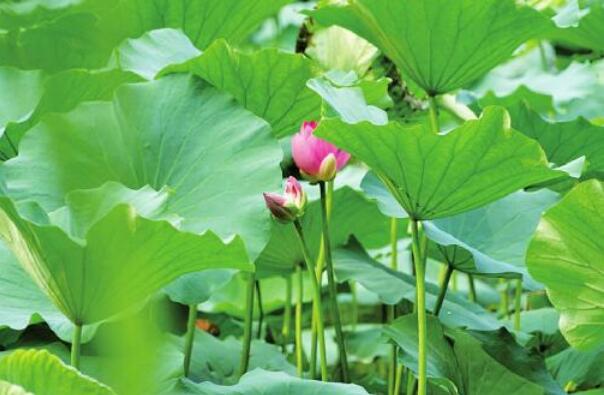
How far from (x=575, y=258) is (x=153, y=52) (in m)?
0.55

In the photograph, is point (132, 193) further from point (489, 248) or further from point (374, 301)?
point (374, 301)

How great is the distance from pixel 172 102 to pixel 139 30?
0.93ft

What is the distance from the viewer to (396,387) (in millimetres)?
1324

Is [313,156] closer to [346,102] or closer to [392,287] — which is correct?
[346,102]

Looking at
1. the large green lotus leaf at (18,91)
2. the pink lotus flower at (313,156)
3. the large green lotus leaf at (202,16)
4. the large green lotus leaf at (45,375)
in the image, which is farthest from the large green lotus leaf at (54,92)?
the large green lotus leaf at (45,375)

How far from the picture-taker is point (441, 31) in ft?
4.28

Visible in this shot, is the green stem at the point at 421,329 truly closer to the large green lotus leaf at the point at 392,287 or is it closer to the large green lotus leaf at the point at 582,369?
the large green lotus leaf at the point at 392,287

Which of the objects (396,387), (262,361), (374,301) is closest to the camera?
(396,387)

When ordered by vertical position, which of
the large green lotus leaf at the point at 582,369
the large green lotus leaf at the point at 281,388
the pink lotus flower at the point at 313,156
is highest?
the pink lotus flower at the point at 313,156

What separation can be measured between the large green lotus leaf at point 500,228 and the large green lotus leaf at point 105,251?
46cm

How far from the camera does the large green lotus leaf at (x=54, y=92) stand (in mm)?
1268

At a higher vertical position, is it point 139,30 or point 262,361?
point 139,30

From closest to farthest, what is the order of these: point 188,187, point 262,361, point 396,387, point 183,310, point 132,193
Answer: point 132,193 < point 188,187 < point 396,387 < point 262,361 < point 183,310

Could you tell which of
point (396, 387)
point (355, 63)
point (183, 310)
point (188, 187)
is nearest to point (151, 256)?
point (188, 187)
